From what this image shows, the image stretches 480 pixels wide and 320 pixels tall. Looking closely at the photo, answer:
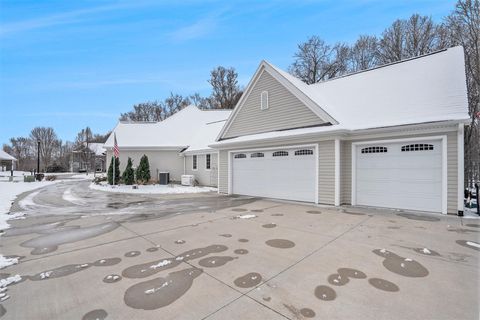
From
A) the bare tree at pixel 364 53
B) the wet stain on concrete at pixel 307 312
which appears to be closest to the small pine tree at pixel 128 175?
the wet stain on concrete at pixel 307 312

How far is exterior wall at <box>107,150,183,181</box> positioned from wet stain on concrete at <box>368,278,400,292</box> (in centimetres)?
1854

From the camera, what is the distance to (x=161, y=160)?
20484 mm

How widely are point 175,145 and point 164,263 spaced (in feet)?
56.4

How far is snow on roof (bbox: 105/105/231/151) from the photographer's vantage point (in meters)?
20.1

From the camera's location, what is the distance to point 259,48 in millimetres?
19781

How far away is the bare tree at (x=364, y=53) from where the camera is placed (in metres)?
21.4

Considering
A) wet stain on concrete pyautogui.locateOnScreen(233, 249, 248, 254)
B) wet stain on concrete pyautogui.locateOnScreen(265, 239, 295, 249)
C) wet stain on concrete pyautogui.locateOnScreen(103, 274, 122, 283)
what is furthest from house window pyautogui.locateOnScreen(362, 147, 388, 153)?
wet stain on concrete pyautogui.locateOnScreen(103, 274, 122, 283)

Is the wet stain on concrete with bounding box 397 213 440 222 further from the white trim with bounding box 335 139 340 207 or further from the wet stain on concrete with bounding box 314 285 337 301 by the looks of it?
the wet stain on concrete with bounding box 314 285 337 301

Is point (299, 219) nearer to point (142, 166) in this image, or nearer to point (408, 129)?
point (408, 129)

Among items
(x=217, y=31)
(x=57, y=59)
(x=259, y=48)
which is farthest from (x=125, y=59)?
(x=259, y=48)

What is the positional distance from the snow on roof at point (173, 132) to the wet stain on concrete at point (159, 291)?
1482 cm

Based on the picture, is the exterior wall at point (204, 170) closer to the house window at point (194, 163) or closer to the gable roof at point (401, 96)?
the house window at point (194, 163)

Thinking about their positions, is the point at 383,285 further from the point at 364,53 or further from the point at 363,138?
the point at 364,53

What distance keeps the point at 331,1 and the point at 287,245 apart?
1115 centimetres
